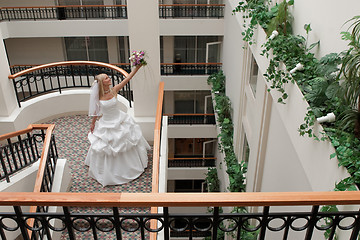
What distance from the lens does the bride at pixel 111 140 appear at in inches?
214

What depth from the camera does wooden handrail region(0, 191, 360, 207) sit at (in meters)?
2.01

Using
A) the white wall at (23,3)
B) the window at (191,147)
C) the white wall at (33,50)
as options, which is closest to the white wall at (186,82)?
the window at (191,147)

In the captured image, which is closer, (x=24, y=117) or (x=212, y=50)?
(x=24, y=117)

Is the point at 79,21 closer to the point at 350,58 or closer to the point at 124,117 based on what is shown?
the point at 124,117

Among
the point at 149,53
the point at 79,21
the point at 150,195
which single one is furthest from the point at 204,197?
the point at 79,21

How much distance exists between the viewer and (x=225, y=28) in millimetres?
12508

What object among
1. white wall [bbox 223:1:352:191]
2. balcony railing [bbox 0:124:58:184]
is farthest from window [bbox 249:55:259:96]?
balcony railing [bbox 0:124:58:184]

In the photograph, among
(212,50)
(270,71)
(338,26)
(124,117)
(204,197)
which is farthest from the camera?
(212,50)

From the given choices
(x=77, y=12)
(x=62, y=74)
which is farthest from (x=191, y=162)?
(x=77, y=12)

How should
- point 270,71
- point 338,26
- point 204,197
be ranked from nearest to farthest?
point 204,197 → point 338,26 → point 270,71

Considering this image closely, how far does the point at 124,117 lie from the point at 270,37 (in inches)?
104

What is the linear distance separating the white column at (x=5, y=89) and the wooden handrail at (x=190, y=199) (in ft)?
17.3

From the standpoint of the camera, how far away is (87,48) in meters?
14.8

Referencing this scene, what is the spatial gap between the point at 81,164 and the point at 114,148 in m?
1.19
